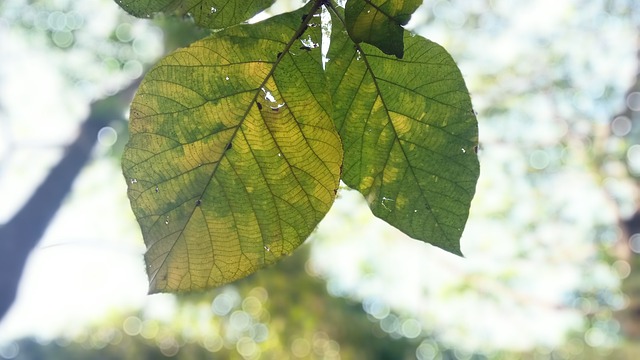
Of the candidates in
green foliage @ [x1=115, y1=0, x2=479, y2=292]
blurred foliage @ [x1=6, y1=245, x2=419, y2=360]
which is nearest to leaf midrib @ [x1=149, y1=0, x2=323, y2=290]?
green foliage @ [x1=115, y1=0, x2=479, y2=292]

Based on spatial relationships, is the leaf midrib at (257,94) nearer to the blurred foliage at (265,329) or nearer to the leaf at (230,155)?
the leaf at (230,155)

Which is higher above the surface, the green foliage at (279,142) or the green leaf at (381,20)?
the green leaf at (381,20)

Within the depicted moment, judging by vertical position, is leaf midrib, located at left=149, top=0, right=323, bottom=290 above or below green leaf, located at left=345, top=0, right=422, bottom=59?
below

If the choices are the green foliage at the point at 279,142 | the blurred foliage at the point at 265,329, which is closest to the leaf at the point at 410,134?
the green foliage at the point at 279,142

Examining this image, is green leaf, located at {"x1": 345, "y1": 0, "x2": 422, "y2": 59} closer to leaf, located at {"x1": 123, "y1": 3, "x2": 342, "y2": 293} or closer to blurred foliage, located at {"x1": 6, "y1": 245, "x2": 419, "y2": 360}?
leaf, located at {"x1": 123, "y1": 3, "x2": 342, "y2": 293}

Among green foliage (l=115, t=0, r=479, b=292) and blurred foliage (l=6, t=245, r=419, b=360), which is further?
blurred foliage (l=6, t=245, r=419, b=360)
